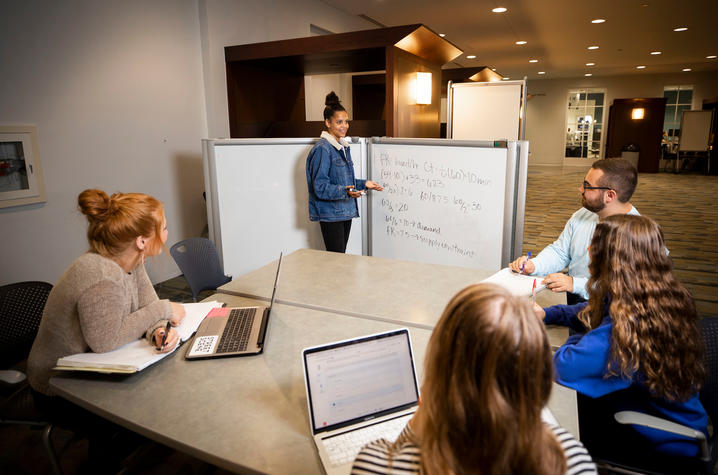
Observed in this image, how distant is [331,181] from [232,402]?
218cm

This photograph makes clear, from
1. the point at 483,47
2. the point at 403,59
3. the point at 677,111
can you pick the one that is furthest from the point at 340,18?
the point at 677,111

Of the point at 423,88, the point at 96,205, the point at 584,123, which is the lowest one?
the point at 96,205

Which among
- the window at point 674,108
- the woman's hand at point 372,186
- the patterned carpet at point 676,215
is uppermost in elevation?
the window at point 674,108

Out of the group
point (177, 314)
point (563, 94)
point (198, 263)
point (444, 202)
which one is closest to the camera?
point (177, 314)

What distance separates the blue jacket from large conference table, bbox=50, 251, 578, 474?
66 mm

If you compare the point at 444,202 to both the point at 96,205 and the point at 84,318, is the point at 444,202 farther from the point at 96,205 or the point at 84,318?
the point at 84,318

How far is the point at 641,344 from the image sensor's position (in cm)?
120

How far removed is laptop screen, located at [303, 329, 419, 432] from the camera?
105cm

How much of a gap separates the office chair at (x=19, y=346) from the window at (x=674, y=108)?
17.4m

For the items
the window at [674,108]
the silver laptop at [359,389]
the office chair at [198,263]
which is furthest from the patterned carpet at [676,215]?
the office chair at [198,263]

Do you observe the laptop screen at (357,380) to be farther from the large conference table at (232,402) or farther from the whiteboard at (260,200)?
the whiteboard at (260,200)

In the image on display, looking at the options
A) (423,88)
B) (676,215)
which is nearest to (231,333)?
(423,88)

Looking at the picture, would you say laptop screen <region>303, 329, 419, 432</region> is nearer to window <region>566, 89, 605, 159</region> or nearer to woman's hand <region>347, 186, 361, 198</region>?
woman's hand <region>347, 186, 361, 198</region>

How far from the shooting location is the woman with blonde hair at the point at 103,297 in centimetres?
134
